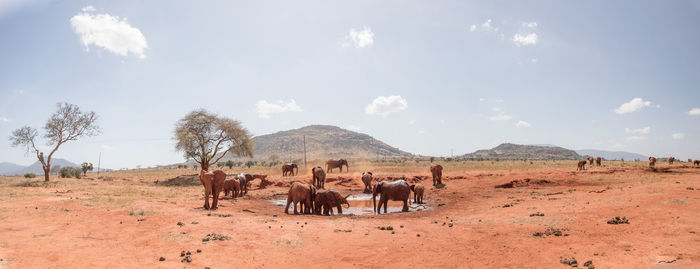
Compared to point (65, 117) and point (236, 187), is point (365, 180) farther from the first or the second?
point (65, 117)

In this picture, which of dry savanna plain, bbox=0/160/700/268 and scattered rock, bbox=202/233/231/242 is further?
scattered rock, bbox=202/233/231/242

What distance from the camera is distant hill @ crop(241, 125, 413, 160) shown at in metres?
146

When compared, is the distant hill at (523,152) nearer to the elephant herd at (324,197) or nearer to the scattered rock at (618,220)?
the elephant herd at (324,197)

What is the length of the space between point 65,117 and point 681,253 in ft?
154

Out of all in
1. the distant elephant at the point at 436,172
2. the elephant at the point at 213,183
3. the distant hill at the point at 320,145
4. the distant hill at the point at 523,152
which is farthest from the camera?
the distant hill at the point at 320,145

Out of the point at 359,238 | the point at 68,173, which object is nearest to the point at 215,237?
the point at 359,238

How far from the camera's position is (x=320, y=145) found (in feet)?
534

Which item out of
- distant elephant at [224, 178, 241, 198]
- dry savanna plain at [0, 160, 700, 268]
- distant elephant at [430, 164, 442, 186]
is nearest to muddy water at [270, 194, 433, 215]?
distant elephant at [224, 178, 241, 198]

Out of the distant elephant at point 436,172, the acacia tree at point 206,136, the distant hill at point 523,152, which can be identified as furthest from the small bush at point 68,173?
the distant hill at point 523,152

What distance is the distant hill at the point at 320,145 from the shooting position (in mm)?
146250

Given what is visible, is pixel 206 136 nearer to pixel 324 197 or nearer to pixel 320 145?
pixel 324 197

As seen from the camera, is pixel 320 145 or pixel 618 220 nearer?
pixel 618 220

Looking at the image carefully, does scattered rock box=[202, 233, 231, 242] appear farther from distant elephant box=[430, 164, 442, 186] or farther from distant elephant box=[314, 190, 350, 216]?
distant elephant box=[430, 164, 442, 186]

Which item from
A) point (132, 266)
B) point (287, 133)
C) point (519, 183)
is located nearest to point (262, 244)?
point (132, 266)
